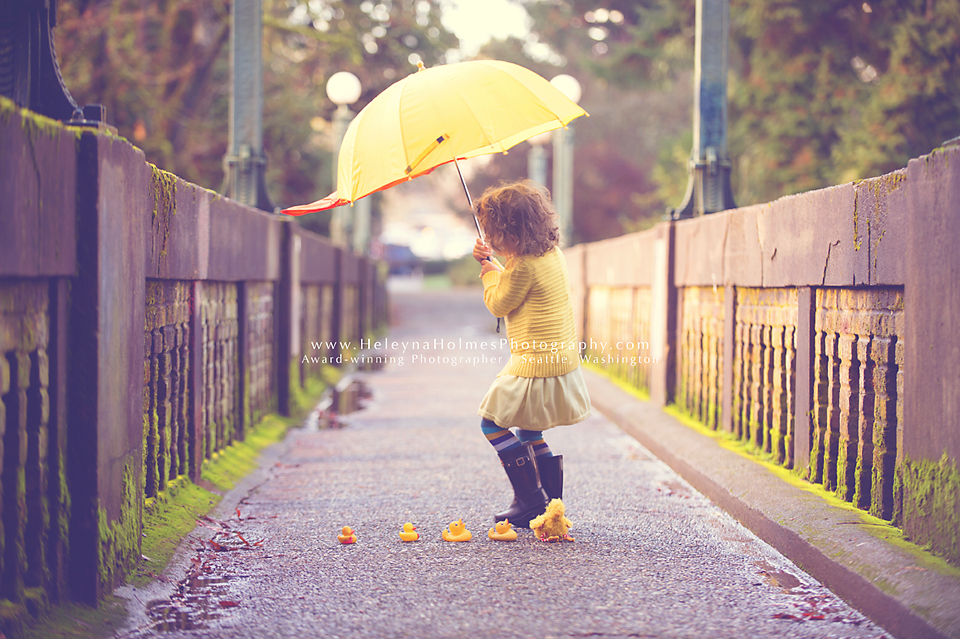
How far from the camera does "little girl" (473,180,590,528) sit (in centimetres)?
447

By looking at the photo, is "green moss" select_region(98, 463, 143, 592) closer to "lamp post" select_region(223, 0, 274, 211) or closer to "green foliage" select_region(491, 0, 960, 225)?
"lamp post" select_region(223, 0, 274, 211)

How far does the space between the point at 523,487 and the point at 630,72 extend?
22.0 metres

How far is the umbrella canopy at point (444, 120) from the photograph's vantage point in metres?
4.51

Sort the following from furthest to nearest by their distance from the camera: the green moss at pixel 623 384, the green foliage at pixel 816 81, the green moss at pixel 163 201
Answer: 1. the green foliage at pixel 816 81
2. the green moss at pixel 623 384
3. the green moss at pixel 163 201

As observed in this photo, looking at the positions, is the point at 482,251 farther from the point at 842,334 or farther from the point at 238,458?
the point at 238,458

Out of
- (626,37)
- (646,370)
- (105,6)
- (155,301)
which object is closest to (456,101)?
(155,301)

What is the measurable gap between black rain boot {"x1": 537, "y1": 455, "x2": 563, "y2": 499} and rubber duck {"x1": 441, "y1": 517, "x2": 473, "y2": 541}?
47 cm

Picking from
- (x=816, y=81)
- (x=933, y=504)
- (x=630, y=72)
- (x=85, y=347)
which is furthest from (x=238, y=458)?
(x=630, y=72)

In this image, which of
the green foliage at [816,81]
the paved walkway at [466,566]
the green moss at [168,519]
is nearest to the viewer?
the paved walkway at [466,566]

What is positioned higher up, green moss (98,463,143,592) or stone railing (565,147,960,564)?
stone railing (565,147,960,564)

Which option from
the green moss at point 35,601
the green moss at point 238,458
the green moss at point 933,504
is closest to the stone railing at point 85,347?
the green moss at point 35,601

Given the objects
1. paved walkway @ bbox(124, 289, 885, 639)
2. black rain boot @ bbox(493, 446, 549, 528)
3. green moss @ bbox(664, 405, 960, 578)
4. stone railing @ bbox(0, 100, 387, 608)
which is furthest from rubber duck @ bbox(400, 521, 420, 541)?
green moss @ bbox(664, 405, 960, 578)

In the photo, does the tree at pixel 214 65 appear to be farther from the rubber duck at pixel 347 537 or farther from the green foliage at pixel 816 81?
the rubber duck at pixel 347 537

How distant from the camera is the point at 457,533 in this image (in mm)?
4508
